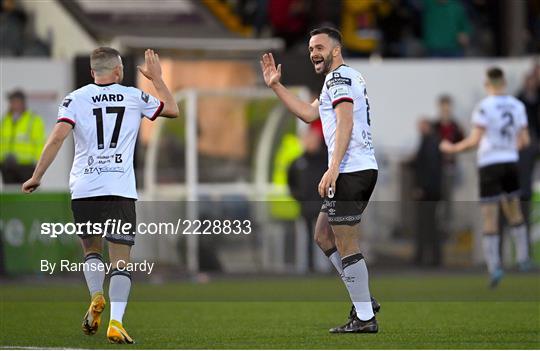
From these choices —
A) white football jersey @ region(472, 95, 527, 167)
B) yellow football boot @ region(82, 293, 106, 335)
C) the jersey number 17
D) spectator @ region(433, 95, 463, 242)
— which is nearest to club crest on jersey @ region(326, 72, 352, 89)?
the jersey number 17

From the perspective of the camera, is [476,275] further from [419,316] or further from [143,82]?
[419,316]

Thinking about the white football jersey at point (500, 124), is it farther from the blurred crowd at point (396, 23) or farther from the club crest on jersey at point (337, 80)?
the blurred crowd at point (396, 23)

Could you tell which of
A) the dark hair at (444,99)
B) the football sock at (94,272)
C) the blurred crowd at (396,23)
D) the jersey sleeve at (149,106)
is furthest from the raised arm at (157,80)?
the blurred crowd at (396,23)

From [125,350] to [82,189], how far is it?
48.9 inches

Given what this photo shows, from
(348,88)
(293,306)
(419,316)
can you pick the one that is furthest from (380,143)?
(348,88)

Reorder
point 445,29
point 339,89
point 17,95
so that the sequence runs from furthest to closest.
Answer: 1. point 445,29
2. point 17,95
3. point 339,89

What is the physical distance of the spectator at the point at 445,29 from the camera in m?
25.7

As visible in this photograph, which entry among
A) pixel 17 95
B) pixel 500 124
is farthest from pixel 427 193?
pixel 17 95

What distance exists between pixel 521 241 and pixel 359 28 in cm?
780

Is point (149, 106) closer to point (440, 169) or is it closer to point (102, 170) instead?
point (102, 170)

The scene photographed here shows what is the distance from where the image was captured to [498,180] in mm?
18531

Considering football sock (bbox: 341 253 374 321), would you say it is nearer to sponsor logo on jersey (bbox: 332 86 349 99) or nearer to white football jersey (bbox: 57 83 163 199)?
sponsor logo on jersey (bbox: 332 86 349 99)

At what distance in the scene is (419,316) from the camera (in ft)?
46.7

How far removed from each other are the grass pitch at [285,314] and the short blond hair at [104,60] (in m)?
1.94
